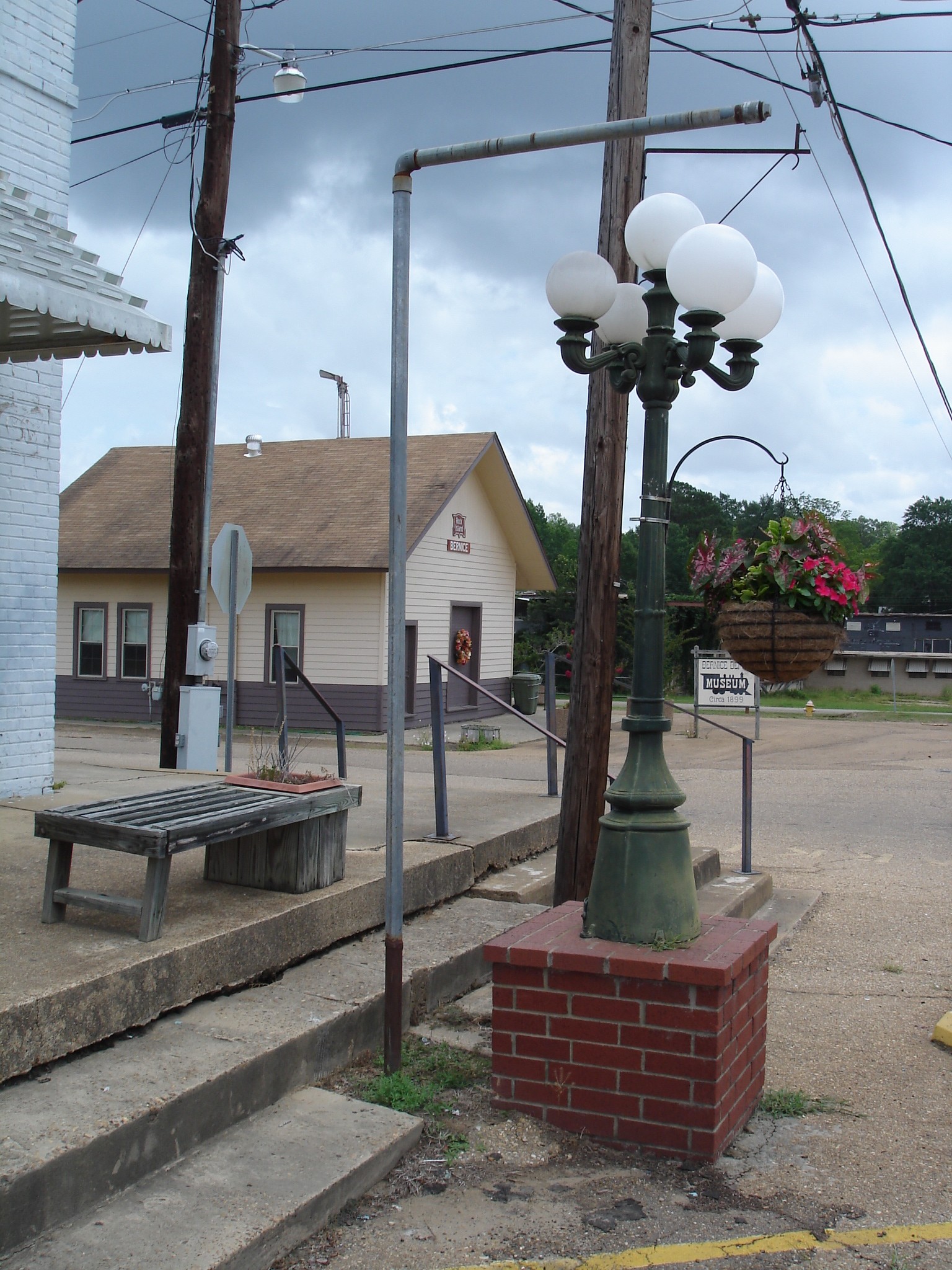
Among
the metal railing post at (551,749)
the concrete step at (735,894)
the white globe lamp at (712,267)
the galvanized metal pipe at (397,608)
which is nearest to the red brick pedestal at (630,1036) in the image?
the galvanized metal pipe at (397,608)

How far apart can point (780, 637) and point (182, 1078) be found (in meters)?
3.03

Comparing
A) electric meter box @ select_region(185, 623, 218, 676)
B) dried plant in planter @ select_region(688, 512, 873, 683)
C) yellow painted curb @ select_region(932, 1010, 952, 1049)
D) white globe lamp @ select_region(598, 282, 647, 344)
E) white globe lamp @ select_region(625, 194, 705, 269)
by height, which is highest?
white globe lamp @ select_region(625, 194, 705, 269)

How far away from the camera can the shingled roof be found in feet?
66.8

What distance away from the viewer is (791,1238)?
3.35m

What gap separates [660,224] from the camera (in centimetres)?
424

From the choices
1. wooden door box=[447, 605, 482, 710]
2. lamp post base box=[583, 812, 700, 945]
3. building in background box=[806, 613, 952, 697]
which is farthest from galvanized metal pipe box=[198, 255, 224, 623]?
building in background box=[806, 613, 952, 697]

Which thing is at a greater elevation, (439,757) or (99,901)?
(439,757)

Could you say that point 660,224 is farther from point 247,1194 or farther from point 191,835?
point 247,1194

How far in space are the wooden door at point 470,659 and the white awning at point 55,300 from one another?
15.7 m

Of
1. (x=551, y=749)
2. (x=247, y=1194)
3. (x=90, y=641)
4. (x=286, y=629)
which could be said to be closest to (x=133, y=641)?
(x=90, y=641)

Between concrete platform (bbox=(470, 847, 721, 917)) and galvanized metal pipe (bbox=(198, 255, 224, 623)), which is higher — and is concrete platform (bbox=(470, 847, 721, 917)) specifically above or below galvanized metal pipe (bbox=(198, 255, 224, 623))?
below

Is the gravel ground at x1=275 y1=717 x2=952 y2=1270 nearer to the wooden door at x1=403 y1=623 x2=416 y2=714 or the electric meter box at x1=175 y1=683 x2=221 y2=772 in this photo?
the electric meter box at x1=175 y1=683 x2=221 y2=772

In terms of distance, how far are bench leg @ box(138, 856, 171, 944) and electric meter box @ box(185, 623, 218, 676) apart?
598 cm

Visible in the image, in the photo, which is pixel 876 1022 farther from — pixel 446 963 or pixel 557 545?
pixel 557 545
